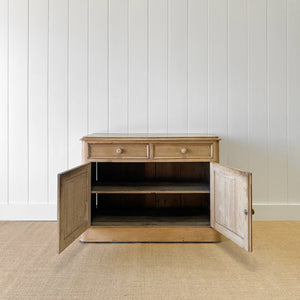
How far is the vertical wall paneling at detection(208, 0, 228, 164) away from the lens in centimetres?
259

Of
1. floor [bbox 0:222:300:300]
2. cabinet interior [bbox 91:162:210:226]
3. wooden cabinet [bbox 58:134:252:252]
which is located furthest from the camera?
cabinet interior [bbox 91:162:210:226]

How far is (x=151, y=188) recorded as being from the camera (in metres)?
2.13

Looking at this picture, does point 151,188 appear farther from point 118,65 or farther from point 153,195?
point 118,65

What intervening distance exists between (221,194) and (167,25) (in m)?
1.66

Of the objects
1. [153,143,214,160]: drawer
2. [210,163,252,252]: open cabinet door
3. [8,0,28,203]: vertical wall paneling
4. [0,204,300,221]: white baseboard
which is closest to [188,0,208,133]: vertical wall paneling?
[153,143,214,160]: drawer

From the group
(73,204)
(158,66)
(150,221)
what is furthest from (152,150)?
(158,66)

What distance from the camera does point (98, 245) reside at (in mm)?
2053

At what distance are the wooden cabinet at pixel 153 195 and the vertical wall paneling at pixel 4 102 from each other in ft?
2.99

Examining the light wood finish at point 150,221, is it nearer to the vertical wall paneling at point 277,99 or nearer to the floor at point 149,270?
the floor at point 149,270

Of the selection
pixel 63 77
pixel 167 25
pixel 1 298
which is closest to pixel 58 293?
pixel 1 298

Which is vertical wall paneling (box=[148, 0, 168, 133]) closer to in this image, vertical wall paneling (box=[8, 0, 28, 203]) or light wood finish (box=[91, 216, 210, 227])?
light wood finish (box=[91, 216, 210, 227])

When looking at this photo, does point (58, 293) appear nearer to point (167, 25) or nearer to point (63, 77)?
point (63, 77)

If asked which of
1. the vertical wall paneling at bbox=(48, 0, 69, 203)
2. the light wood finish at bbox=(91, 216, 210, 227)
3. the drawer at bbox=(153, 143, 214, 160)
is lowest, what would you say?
the light wood finish at bbox=(91, 216, 210, 227)

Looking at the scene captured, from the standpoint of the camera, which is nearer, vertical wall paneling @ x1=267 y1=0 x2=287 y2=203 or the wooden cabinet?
the wooden cabinet
